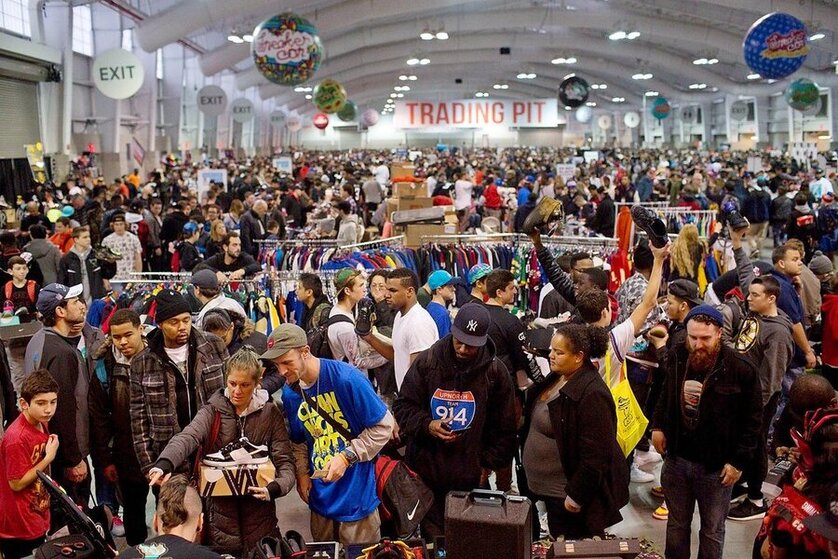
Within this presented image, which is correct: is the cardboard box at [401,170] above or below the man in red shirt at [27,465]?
above

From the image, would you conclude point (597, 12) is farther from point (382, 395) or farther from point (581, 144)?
point (581, 144)

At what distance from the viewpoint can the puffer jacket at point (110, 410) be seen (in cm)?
411

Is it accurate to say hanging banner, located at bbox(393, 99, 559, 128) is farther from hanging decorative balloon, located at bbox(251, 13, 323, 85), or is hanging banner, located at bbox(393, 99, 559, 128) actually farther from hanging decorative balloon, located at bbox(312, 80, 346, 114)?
hanging decorative balloon, located at bbox(251, 13, 323, 85)

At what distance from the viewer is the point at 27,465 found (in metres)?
3.79

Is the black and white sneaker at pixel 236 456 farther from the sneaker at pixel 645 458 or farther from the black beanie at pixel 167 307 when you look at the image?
the sneaker at pixel 645 458

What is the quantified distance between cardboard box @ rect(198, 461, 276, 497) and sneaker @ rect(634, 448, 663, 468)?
10.9 ft

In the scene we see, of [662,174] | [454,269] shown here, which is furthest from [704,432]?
[662,174]

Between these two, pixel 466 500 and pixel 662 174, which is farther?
pixel 662 174

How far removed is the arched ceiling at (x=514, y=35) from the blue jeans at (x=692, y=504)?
16.2m

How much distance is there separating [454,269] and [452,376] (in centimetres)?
521

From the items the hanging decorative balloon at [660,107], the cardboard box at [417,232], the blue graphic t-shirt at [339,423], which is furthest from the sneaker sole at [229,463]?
the hanging decorative balloon at [660,107]

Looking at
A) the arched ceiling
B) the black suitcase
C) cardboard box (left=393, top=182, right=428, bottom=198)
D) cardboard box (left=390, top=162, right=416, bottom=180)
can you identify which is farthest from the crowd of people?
the arched ceiling

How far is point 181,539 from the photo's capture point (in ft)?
9.00

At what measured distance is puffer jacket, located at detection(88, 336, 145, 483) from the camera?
411 centimetres
